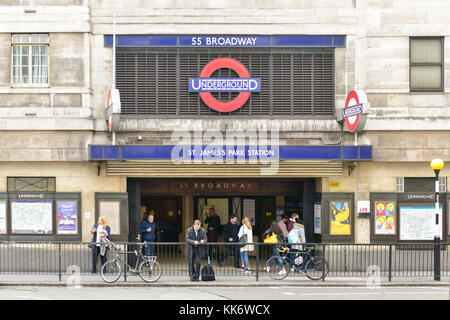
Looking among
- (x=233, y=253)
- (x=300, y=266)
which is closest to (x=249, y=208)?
(x=233, y=253)

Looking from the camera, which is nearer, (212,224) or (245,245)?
(245,245)

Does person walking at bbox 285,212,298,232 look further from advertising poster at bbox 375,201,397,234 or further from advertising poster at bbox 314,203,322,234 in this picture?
advertising poster at bbox 375,201,397,234

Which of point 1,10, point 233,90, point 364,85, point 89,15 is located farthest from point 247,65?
point 1,10

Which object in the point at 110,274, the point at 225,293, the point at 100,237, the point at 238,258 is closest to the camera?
the point at 225,293

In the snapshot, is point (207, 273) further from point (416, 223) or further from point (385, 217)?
point (416, 223)

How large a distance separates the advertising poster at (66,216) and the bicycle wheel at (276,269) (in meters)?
6.22

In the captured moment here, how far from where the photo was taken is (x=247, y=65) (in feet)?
71.2

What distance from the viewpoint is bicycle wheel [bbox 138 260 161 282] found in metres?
18.5

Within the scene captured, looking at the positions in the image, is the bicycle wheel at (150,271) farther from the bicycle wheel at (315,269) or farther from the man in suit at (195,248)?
the bicycle wheel at (315,269)

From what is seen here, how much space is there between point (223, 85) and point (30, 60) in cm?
589

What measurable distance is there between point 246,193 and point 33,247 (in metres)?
6.88

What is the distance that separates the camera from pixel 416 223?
21594 mm

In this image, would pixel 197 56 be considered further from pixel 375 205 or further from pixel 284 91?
pixel 375 205

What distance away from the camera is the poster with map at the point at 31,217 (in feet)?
70.4
